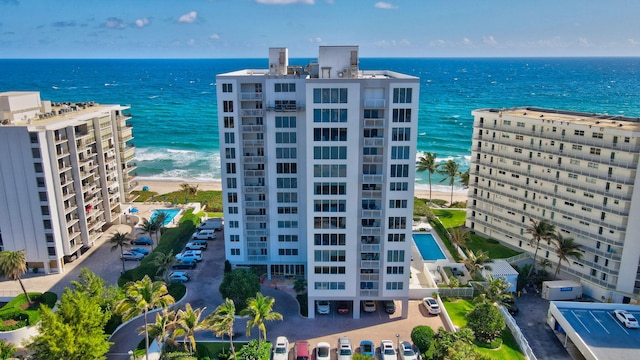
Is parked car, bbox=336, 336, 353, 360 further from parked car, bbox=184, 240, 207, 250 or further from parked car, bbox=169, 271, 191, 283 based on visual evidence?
parked car, bbox=184, 240, 207, 250

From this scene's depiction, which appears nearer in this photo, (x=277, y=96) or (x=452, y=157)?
(x=277, y=96)

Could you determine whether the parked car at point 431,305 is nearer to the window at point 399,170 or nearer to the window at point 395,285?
the window at point 395,285

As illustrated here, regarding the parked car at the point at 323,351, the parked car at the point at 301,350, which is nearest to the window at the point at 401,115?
the parked car at the point at 323,351

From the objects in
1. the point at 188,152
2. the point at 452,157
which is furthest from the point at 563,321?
the point at 188,152

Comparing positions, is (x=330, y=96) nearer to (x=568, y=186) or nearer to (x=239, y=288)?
(x=239, y=288)

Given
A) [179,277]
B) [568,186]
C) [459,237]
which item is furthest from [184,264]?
[568,186]

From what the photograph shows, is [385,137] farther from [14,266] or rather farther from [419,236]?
[14,266]
